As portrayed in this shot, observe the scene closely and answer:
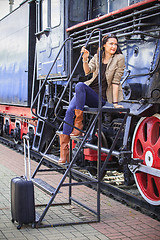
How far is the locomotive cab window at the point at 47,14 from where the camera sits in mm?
8094

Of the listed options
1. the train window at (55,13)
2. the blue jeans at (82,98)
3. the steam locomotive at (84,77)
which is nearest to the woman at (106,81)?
the blue jeans at (82,98)

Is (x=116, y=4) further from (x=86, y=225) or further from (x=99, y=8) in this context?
(x=86, y=225)

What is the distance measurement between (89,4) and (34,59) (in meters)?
3.08

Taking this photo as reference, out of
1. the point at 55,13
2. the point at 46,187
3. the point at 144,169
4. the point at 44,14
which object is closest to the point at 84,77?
the point at 55,13

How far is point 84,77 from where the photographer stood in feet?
25.2


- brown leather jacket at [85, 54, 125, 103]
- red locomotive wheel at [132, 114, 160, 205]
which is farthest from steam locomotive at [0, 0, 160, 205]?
brown leather jacket at [85, 54, 125, 103]

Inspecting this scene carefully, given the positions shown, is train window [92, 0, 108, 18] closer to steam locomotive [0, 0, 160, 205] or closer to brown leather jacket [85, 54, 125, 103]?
steam locomotive [0, 0, 160, 205]

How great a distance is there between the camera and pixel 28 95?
10.3 metres

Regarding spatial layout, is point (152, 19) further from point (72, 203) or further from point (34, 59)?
point (34, 59)

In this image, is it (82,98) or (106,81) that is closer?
(82,98)

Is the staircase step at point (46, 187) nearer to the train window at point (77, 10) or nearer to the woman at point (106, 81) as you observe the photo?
the woman at point (106, 81)

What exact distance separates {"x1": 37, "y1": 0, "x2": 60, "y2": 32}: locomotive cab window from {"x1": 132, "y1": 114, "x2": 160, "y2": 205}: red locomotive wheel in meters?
3.34

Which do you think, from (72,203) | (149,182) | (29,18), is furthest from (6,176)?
(29,18)

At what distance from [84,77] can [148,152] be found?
269cm
